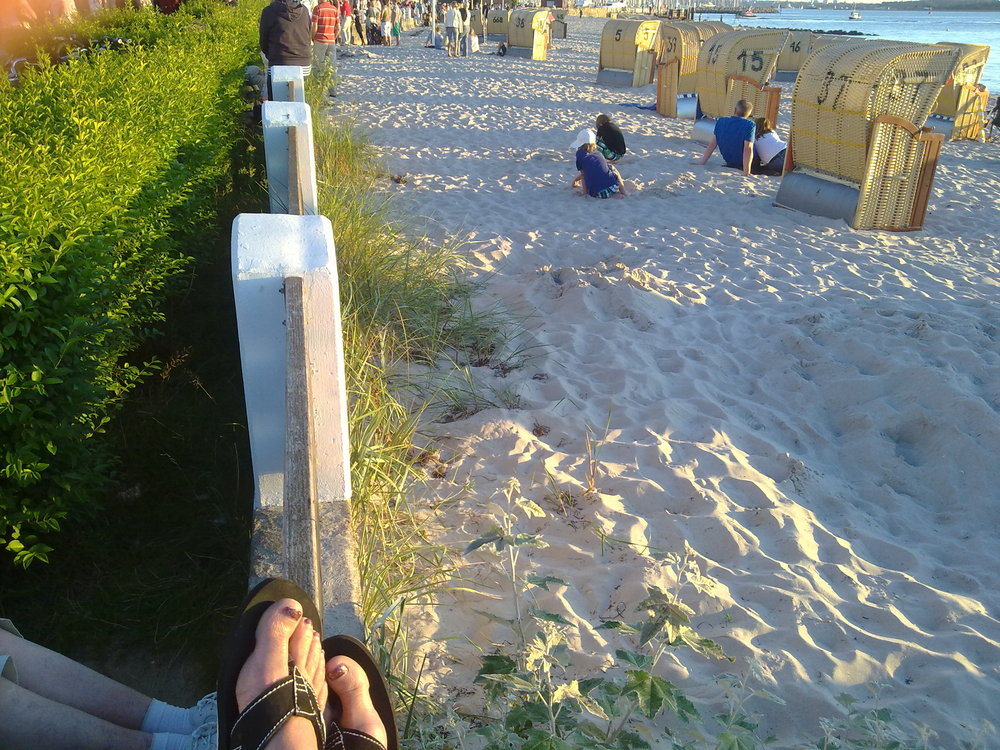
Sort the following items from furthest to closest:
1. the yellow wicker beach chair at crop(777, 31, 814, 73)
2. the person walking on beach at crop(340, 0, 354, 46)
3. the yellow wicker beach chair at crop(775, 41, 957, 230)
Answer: the person walking on beach at crop(340, 0, 354, 46) → the yellow wicker beach chair at crop(777, 31, 814, 73) → the yellow wicker beach chair at crop(775, 41, 957, 230)

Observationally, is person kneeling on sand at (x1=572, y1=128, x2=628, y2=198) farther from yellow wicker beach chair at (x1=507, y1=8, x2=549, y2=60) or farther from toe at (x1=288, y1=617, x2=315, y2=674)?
yellow wicker beach chair at (x1=507, y1=8, x2=549, y2=60)

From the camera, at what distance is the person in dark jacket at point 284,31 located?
820 cm

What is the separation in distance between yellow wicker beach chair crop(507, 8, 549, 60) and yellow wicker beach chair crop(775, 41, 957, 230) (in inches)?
710

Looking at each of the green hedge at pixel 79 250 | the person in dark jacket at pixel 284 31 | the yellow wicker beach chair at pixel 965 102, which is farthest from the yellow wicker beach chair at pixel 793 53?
the green hedge at pixel 79 250

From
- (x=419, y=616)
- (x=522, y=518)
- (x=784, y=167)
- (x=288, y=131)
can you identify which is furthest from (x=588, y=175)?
(x=419, y=616)

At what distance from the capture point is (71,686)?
6.10 ft

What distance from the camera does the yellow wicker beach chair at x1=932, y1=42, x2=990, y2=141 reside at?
1399cm

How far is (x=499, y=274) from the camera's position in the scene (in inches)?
234

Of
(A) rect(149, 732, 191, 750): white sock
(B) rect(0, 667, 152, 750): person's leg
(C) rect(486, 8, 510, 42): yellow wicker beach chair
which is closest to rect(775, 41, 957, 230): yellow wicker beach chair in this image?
(A) rect(149, 732, 191, 750): white sock

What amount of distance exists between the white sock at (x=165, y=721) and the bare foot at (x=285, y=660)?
0.58 meters

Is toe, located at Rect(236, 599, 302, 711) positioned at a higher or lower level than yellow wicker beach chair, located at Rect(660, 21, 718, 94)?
lower

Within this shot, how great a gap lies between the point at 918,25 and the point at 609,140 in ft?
398

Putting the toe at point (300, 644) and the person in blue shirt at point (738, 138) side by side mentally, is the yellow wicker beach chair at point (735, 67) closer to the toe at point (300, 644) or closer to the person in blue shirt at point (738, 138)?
Result: the person in blue shirt at point (738, 138)

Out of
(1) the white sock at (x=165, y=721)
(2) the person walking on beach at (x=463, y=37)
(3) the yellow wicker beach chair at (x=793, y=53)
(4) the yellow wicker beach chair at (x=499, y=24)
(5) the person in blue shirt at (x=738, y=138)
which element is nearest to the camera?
(1) the white sock at (x=165, y=721)
